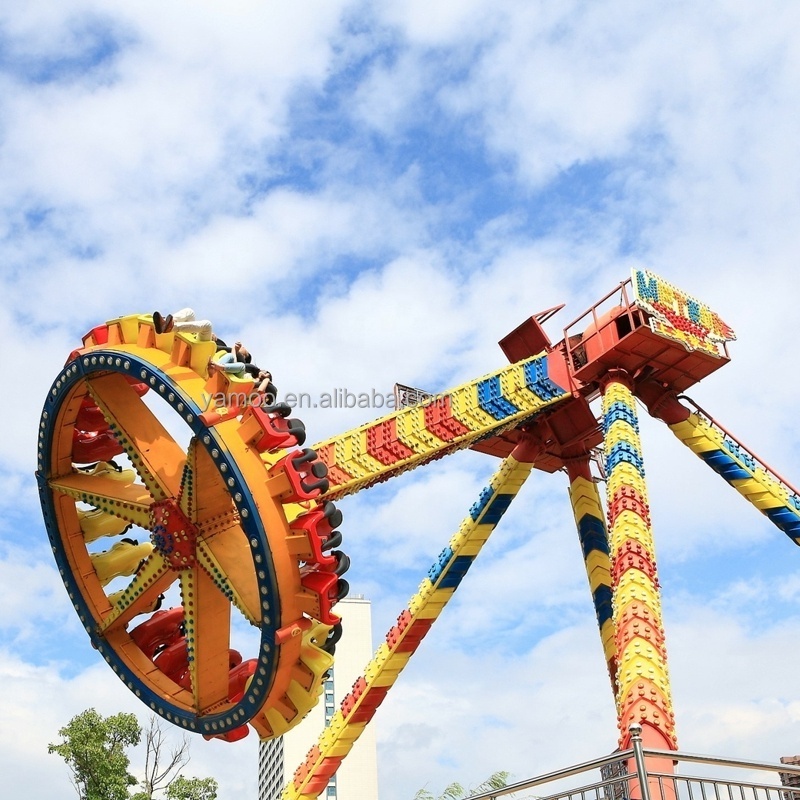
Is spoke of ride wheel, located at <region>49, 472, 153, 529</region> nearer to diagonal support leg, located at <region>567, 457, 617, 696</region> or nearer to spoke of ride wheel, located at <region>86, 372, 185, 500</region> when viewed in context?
spoke of ride wheel, located at <region>86, 372, 185, 500</region>

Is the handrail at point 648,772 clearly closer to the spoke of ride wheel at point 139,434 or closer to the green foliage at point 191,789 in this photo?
the spoke of ride wheel at point 139,434

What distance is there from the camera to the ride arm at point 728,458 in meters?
12.6

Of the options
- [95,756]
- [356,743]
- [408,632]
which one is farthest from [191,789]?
[356,743]

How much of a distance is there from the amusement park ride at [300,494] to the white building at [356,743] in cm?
3919

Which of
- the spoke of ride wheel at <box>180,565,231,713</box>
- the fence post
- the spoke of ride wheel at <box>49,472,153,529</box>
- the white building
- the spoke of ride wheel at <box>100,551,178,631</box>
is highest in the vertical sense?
the white building

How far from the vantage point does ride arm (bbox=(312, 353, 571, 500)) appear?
1291cm

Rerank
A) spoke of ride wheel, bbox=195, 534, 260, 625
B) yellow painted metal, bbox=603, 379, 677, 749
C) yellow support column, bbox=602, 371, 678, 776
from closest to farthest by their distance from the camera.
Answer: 1. yellow support column, bbox=602, 371, 678, 776
2. yellow painted metal, bbox=603, 379, 677, 749
3. spoke of ride wheel, bbox=195, 534, 260, 625

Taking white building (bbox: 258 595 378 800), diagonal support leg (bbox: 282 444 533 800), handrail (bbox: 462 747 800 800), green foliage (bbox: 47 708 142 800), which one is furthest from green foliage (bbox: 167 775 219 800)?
white building (bbox: 258 595 378 800)

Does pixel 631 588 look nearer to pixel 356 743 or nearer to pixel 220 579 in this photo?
pixel 220 579

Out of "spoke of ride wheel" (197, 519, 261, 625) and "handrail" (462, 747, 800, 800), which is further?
"spoke of ride wheel" (197, 519, 261, 625)

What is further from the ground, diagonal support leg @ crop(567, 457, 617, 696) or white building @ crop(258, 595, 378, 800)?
white building @ crop(258, 595, 378, 800)

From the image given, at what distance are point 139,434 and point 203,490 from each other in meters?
1.52

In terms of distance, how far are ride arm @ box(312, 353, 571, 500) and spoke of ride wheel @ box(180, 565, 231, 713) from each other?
241 centimetres

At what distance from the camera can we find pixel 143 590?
11.9m
